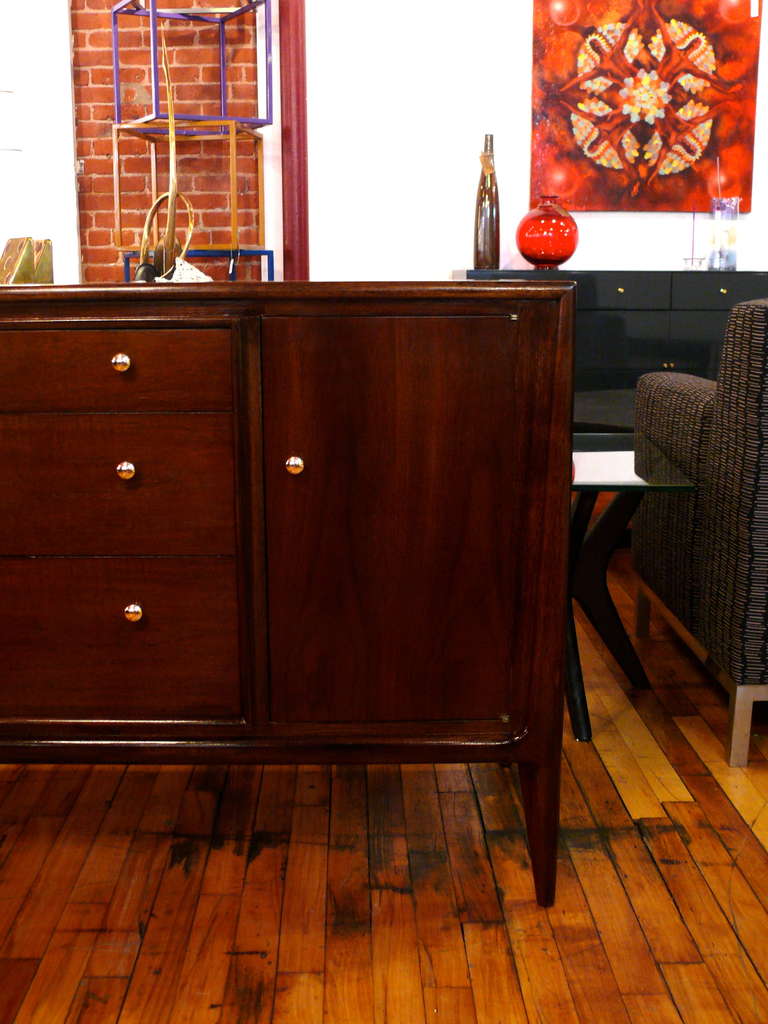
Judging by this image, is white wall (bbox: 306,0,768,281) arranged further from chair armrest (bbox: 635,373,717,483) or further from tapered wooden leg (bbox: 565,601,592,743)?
tapered wooden leg (bbox: 565,601,592,743)

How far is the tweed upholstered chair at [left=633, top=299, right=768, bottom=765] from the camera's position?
2119mm

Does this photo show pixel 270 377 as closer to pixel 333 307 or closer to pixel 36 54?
pixel 333 307

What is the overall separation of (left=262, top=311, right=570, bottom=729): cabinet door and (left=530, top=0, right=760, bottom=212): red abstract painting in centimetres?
326

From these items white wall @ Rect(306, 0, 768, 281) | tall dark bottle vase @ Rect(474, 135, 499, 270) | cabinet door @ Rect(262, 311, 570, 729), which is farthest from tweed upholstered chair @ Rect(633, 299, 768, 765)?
white wall @ Rect(306, 0, 768, 281)

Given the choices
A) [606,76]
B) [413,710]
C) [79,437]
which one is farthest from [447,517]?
[606,76]

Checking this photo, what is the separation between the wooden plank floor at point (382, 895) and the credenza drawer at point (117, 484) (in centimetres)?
58

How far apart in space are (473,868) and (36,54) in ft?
13.3

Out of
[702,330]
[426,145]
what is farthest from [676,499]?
[426,145]

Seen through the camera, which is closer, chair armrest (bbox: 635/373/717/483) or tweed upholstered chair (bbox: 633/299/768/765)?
tweed upholstered chair (bbox: 633/299/768/765)

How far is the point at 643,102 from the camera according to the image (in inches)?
180

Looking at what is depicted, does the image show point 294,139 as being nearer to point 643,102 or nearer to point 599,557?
point 643,102

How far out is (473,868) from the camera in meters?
1.87

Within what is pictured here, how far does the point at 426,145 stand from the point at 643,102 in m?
0.94

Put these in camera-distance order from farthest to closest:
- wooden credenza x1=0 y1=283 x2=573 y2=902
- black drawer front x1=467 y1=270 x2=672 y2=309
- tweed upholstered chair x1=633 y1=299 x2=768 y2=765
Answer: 1. black drawer front x1=467 y1=270 x2=672 y2=309
2. tweed upholstered chair x1=633 y1=299 x2=768 y2=765
3. wooden credenza x1=0 y1=283 x2=573 y2=902
